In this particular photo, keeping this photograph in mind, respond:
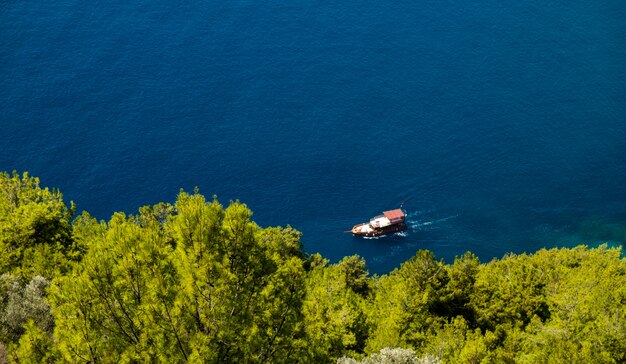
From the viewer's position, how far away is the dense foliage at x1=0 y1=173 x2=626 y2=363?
4000cm

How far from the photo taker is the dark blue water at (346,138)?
159125 millimetres

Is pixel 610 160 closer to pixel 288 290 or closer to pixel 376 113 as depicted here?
pixel 376 113

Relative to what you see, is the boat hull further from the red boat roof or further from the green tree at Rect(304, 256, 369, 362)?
the green tree at Rect(304, 256, 369, 362)

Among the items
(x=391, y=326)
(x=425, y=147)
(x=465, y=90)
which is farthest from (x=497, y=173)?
(x=391, y=326)

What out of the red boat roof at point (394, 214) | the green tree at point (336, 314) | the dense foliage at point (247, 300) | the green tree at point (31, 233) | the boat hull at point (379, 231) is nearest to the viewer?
the dense foliage at point (247, 300)

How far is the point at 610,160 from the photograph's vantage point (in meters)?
174

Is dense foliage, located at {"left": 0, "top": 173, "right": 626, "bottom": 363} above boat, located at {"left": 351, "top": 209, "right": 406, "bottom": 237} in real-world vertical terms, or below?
below

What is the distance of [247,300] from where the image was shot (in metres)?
41.6

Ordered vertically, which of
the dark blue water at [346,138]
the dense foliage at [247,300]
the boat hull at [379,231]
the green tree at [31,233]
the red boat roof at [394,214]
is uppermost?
the dark blue water at [346,138]

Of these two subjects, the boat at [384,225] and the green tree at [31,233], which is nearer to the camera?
the green tree at [31,233]

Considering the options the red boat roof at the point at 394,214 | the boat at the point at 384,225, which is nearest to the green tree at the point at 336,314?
the boat at the point at 384,225

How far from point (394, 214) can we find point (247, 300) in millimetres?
113218

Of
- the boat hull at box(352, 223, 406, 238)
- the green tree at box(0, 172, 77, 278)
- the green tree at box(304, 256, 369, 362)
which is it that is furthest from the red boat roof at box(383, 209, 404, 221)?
the green tree at box(0, 172, 77, 278)

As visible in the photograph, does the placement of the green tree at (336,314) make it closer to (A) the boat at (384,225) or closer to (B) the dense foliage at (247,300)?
(B) the dense foliage at (247,300)
